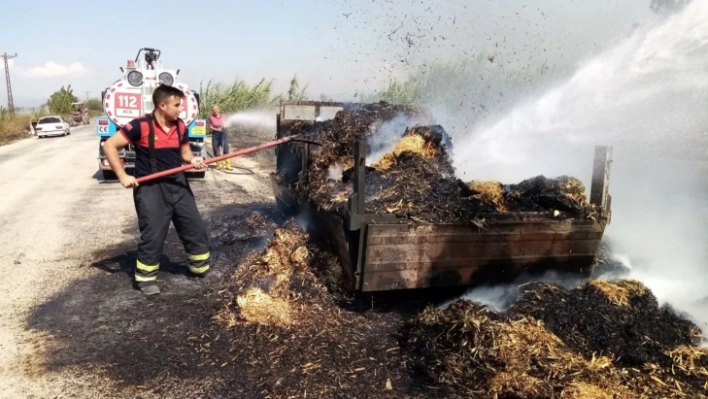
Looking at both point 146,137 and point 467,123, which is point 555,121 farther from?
point 146,137

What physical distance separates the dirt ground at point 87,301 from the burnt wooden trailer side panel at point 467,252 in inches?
58.4

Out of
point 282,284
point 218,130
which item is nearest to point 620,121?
point 282,284

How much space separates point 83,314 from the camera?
175 inches

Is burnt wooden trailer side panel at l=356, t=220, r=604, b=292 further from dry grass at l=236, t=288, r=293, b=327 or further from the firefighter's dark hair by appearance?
the firefighter's dark hair

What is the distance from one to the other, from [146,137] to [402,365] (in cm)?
317

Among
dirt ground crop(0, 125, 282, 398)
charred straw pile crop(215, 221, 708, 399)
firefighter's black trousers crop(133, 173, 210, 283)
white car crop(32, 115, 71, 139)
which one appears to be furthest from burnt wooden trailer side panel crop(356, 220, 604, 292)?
white car crop(32, 115, 71, 139)

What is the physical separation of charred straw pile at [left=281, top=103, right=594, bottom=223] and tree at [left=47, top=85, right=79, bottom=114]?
56566mm

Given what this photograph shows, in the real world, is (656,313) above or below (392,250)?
below

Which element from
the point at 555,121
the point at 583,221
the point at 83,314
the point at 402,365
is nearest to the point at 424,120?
the point at 555,121

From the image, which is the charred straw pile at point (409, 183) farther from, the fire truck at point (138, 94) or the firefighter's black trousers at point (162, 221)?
the fire truck at point (138, 94)

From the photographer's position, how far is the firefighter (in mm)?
4770

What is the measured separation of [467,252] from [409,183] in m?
0.86

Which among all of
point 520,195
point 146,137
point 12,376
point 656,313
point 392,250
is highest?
point 146,137

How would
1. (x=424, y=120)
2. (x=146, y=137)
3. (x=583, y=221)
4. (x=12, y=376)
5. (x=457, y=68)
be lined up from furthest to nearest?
1. (x=457, y=68)
2. (x=424, y=120)
3. (x=146, y=137)
4. (x=583, y=221)
5. (x=12, y=376)
